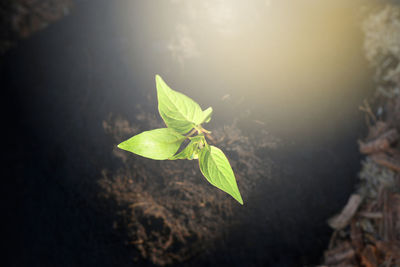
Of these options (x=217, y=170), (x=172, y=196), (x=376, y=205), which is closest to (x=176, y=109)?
(x=217, y=170)

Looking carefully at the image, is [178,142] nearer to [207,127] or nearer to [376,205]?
[207,127]

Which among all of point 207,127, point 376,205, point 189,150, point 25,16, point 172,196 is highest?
point 25,16

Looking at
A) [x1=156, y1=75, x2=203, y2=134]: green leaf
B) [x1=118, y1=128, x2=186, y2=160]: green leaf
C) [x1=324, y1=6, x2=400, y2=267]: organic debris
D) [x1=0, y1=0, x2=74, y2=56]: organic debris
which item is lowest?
[x1=324, y1=6, x2=400, y2=267]: organic debris

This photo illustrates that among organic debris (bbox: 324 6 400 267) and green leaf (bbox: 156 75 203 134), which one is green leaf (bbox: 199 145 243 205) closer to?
green leaf (bbox: 156 75 203 134)

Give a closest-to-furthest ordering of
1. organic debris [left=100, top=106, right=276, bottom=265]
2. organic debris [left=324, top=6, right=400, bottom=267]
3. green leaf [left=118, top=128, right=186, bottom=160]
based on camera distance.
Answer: green leaf [left=118, top=128, right=186, bottom=160] → organic debris [left=100, top=106, right=276, bottom=265] → organic debris [left=324, top=6, right=400, bottom=267]

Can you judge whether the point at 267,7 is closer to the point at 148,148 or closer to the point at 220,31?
the point at 220,31

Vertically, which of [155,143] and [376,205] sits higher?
[155,143]

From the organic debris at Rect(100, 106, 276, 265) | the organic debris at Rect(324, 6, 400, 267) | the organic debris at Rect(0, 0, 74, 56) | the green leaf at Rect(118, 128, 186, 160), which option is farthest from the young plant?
the organic debris at Rect(0, 0, 74, 56)

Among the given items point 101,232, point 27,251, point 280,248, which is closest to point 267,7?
point 280,248
